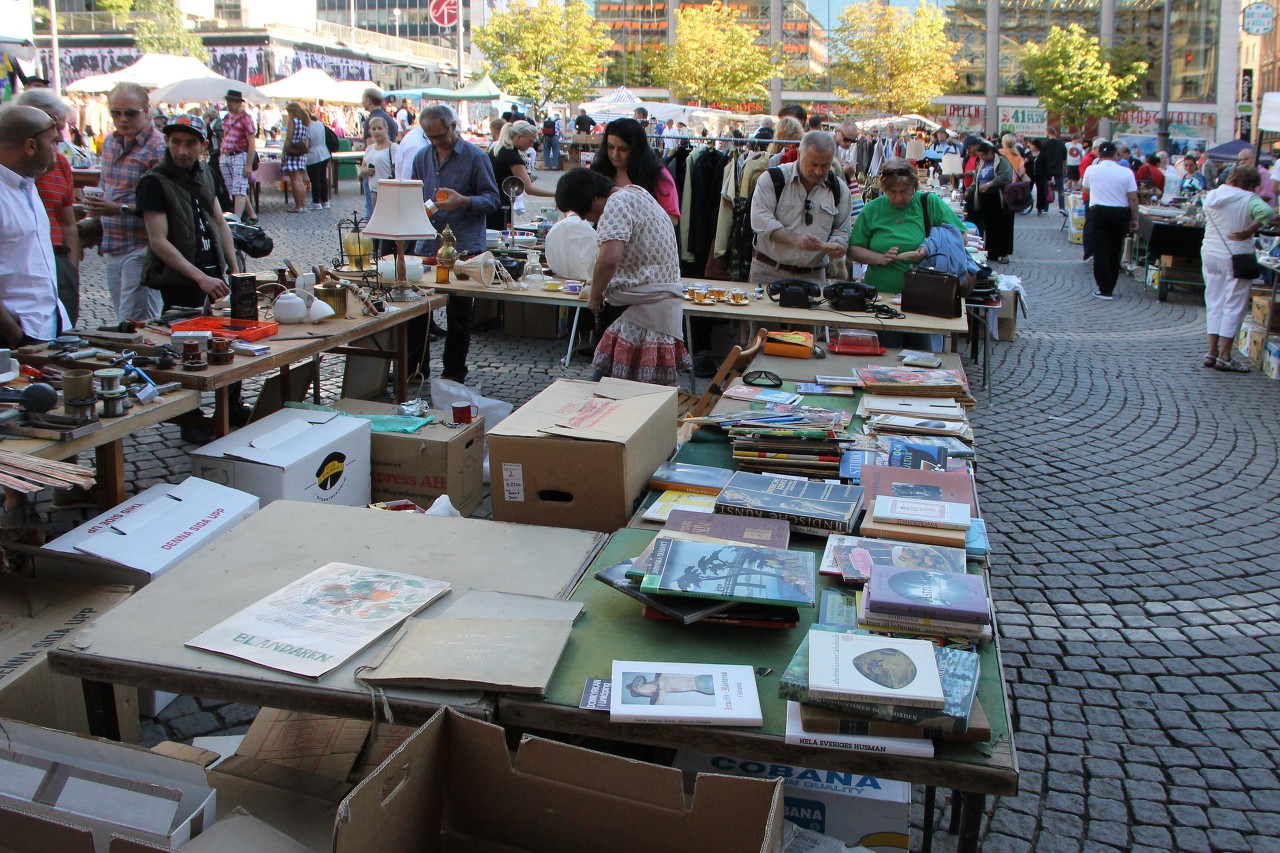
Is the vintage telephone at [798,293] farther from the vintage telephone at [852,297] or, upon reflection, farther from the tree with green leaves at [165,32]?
the tree with green leaves at [165,32]

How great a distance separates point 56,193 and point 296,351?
2105mm

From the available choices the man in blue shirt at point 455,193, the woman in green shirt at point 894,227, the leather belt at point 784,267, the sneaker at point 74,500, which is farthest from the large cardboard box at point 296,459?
the woman in green shirt at point 894,227

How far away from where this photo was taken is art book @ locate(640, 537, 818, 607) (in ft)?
6.97

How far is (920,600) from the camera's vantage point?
7.04ft

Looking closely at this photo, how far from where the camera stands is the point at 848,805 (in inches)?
84.9

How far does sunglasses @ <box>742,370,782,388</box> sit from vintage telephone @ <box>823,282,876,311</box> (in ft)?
5.91

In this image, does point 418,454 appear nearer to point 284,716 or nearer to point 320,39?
point 284,716

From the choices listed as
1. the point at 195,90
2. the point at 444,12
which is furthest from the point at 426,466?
the point at 444,12

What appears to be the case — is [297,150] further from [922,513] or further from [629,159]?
[922,513]

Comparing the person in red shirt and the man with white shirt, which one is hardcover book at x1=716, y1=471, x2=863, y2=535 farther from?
the man with white shirt

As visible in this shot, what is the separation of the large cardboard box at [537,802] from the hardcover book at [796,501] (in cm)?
111

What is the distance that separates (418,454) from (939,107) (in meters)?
48.6

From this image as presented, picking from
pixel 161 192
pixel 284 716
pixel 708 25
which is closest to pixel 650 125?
pixel 161 192

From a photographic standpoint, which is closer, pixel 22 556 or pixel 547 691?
pixel 547 691
